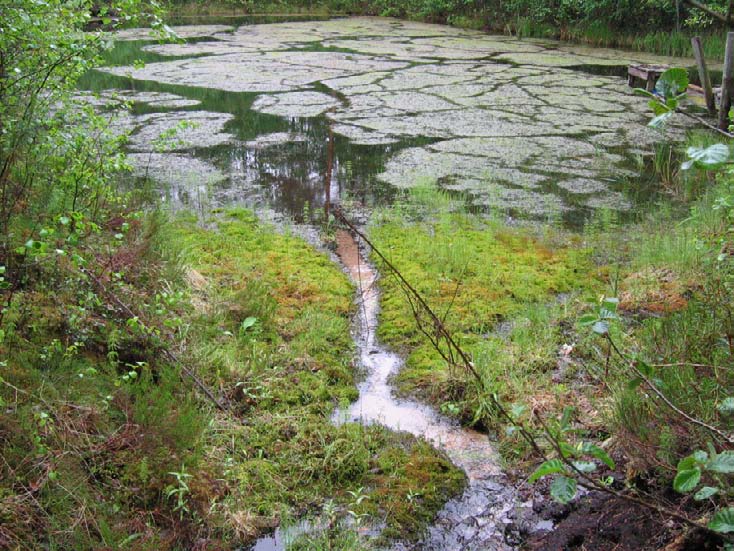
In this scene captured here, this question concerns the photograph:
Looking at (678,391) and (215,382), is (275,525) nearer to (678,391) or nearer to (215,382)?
(215,382)

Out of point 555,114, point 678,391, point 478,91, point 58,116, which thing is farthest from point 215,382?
point 478,91

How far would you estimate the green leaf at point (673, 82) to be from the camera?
3.25 ft

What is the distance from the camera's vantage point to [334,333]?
2.46 metres

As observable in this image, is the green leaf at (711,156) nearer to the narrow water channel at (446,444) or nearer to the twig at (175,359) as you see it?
the narrow water channel at (446,444)

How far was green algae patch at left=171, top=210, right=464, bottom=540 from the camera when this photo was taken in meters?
1.68

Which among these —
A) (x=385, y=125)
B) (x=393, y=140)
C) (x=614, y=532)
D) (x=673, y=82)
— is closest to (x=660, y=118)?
(x=673, y=82)

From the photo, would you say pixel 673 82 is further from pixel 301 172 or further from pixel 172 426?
pixel 301 172

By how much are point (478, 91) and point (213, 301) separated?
445 cm

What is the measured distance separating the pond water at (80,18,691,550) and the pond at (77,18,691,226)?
0.02 m

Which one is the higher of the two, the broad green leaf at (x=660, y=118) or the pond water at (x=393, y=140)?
the broad green leaf at (x=660, y=118)

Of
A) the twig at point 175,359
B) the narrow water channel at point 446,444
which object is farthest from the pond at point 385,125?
the twig at point 175,359

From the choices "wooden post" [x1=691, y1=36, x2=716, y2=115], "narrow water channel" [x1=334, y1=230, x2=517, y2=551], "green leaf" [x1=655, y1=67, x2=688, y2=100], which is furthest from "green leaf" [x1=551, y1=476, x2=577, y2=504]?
"wooden post" [x1=691, y1=36, x2=716, y2=115]

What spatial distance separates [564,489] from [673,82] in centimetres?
66

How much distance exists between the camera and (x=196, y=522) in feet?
5.07
